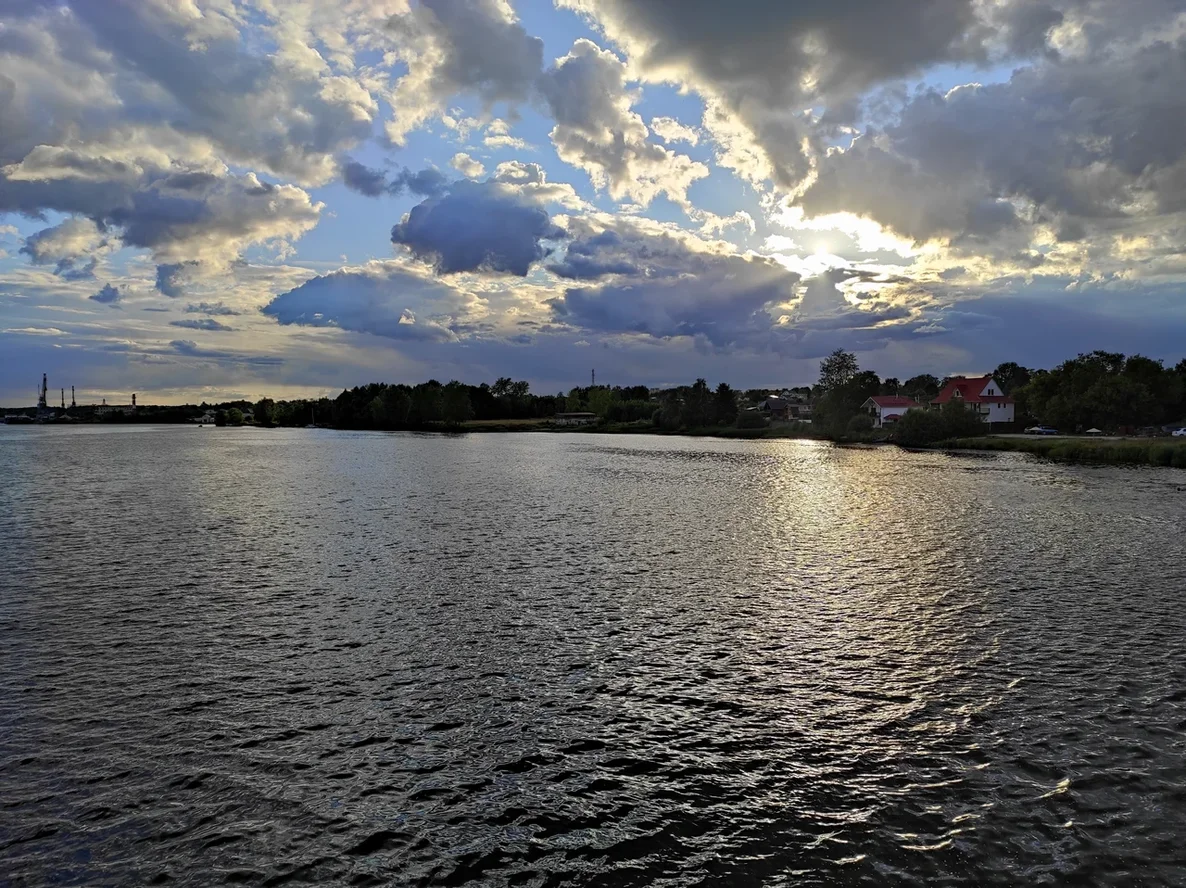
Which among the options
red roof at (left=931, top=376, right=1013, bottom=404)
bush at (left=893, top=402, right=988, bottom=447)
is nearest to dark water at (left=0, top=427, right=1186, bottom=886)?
bush at (left=893, top=402, right=988, bottom=447)

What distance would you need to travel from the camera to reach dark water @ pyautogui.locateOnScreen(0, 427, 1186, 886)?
11805mm

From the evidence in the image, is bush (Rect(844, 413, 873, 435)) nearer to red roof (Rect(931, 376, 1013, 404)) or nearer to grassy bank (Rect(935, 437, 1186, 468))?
red roof (Rect(931, 376, 1013, 404))

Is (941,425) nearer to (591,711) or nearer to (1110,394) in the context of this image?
(1110,394)

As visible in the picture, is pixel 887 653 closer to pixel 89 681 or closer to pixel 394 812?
pixel 394 812

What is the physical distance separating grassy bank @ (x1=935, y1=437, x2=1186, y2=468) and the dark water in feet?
225

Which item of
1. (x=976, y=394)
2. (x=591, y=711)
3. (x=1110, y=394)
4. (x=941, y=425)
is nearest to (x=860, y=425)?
(x=941, y=425)

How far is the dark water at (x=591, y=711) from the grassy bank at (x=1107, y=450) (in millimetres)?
68615

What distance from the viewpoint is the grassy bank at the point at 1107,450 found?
94000 mm

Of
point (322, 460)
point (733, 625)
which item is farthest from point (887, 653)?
point (322, 460)

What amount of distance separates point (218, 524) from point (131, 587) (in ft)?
59.1

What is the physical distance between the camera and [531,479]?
Result: 3159 inches

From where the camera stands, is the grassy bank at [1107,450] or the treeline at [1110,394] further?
the treeline at [1110,394]

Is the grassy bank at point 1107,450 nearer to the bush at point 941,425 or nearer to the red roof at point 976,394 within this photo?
the bush at point 941,425

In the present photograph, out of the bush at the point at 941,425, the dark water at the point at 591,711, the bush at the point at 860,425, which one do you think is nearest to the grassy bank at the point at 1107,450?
the bush at the point at 941,425
